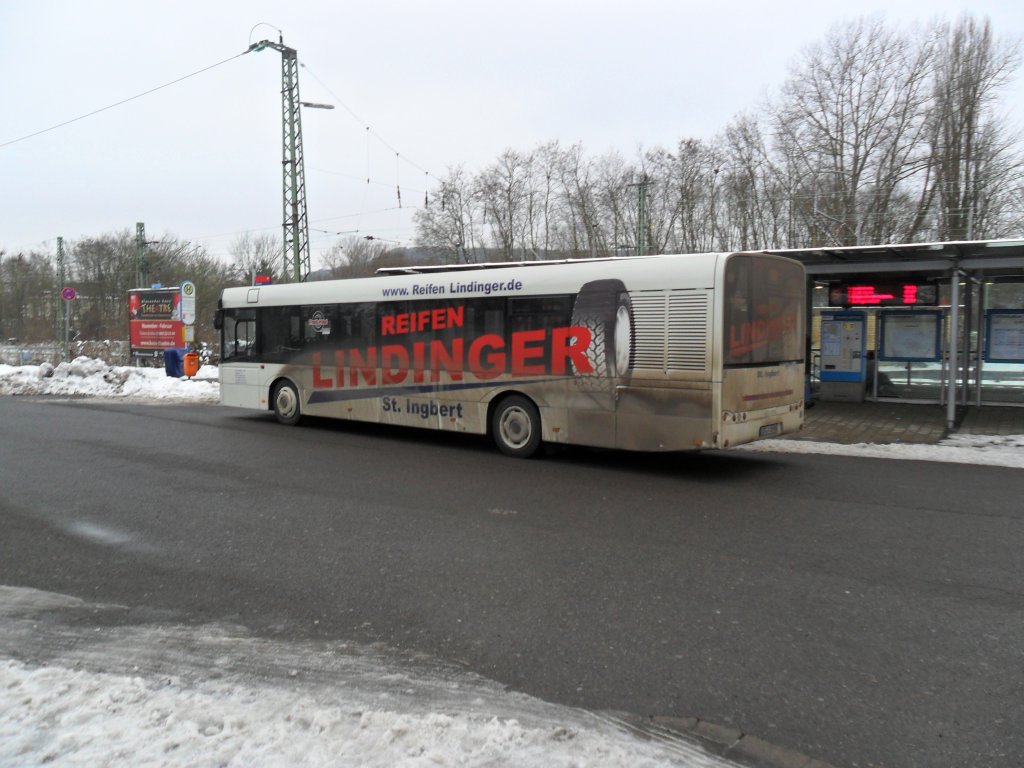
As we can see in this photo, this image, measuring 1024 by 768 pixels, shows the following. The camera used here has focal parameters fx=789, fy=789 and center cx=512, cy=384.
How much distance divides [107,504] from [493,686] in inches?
231

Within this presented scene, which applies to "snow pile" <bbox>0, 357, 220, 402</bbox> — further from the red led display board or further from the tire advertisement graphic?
the red led display board

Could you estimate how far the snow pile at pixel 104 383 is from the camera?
21.9 meters

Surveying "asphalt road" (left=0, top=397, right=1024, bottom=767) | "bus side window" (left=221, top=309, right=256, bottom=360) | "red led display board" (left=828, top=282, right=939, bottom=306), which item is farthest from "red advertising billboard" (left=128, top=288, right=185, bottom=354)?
"red led display board" (left=828, top=282, right=939, bottom=306)

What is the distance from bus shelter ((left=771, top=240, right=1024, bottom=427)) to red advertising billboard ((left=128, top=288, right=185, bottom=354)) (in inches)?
851

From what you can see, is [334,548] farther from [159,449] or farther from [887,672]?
[159,449]

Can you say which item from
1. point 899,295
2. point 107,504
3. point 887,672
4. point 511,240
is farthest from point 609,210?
point 887,672

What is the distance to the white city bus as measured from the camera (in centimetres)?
937

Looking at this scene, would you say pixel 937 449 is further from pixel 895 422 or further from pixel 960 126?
pixel 960 126

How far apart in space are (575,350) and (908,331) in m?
10.6

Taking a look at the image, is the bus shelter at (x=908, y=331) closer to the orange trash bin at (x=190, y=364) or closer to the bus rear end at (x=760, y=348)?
the bus rear end at (x=760, y=348)

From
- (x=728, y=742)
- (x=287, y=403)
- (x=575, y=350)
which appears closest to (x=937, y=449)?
(x=575, y=350)

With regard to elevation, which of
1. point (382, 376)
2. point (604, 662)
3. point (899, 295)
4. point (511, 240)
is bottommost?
point (604, 662)

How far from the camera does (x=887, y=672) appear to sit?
13.5 feet

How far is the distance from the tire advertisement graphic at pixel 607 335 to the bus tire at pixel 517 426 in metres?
1.00
